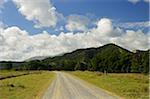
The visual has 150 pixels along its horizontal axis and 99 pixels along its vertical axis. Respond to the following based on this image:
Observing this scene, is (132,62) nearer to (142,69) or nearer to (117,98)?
(142,69)

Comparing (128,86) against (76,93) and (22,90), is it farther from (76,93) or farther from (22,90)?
(22,90)

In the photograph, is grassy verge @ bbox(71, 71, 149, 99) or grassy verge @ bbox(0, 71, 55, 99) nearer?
grassy verge @ bbox(71, 71, 149, 99)

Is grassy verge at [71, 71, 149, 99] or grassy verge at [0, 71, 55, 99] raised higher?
grassy verge at [71, 71, 149, 99]

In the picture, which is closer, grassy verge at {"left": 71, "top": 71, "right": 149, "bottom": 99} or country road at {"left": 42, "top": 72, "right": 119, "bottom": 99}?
country road at {"left": 42, "top": 72, "right": 119, "bottom": 99}

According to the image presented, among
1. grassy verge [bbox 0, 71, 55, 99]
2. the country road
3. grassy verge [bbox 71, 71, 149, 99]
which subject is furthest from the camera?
grassy verge [bbox 0, 71, 55, 99]

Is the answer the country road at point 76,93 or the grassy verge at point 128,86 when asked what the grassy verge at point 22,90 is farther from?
the grassy verge at point 128,86

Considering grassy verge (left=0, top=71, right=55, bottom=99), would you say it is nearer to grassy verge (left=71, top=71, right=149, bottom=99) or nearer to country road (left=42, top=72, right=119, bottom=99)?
country road (left=42, top=72, right=119, bottom=99)

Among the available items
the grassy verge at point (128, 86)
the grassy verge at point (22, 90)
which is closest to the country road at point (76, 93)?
the grassy verge at point (22, 90)

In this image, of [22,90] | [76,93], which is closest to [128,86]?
[76,93]

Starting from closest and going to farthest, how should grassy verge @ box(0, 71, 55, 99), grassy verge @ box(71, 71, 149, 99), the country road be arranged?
the country road < grassy verge @ box(71, 71, 149, 99) < grassy verge @ box(0, 71, 55, 99)

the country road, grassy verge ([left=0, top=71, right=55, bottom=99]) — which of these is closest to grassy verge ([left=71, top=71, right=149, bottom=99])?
the country road

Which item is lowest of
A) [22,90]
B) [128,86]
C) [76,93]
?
[22,90]

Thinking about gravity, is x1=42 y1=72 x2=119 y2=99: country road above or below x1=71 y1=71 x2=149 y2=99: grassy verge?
below

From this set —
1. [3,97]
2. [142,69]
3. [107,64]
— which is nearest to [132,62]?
[142,69]
